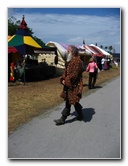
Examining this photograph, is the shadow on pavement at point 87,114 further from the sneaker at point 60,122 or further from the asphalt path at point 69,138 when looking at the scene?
the sneaker at point 60,122

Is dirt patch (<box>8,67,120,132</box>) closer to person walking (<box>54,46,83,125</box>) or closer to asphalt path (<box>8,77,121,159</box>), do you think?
asphalt path (<box>8,77,121,159</box>)

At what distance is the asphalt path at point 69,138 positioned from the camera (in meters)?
4.04

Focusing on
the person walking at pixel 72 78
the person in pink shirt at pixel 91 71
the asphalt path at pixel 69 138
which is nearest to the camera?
the asphalt path at pixel 69 138

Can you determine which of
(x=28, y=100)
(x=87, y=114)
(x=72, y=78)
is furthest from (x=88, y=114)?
(x=28, y=100)

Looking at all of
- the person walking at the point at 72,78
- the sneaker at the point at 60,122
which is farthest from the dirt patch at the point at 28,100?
the person walking at the point at 72,78

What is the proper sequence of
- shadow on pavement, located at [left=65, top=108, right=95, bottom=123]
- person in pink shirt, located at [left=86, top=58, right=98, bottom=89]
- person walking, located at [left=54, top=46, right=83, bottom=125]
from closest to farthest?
1. person walking, located at [left=54, top=46, right=83, bottom=125]
2. shadow on pavement, located at [left=65, top=108, right=95, bottom=123]
3. person in pink shirt, located at [left=86, top=58, right=98, bottom=89]

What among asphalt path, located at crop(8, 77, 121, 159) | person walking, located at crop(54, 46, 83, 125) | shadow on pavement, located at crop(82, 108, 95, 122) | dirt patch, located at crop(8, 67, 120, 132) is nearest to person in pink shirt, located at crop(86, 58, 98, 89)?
dirt patch, located at crop(8, 67, 120, 132)

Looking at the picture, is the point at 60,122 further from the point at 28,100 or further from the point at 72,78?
the point at 28,100

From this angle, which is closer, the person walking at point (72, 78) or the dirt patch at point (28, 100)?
the person walking at point (72, 78)

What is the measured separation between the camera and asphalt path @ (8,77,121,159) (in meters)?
4.04
